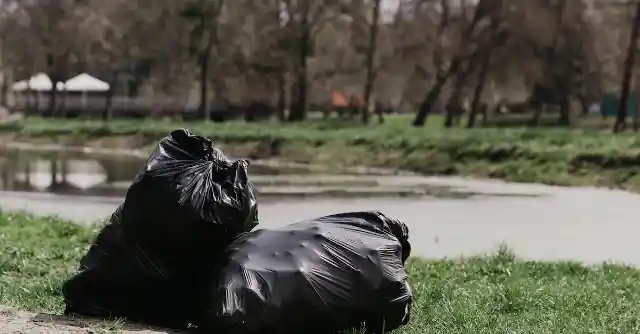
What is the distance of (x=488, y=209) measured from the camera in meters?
16.6

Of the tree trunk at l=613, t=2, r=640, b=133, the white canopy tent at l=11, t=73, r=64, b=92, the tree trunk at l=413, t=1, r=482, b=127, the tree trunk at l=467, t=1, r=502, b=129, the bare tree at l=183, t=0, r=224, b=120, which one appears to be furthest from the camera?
the white canopy tent at l=11, t=73, r=64, b=92

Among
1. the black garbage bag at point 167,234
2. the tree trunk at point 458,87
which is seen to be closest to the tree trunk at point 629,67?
the tree trunk at point 458,87

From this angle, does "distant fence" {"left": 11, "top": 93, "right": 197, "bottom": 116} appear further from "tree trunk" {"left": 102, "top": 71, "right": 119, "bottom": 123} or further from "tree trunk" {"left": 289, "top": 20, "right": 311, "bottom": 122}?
"tree trunk" {"left": 289, "top": 20, "right": 311, "bottom": 122}

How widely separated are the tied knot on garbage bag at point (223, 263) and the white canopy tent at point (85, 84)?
52.9m

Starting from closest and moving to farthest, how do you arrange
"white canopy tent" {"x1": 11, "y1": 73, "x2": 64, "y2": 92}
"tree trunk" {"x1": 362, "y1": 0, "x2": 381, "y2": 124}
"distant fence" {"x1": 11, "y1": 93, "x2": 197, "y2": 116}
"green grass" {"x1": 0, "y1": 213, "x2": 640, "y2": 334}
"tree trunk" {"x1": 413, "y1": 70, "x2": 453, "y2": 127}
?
"green grass" {"x1": 0, "y1": 213, "x2": 640, "y2": 334} → "tree trunk" {"x1": 413, "y1": 70, "x2": 453, "y2": 127} → "tree trunk" {"x1": 362, "y1": 0, "x2": 381, "y2": 124} → "distant fence" {"x1": 11, "y1": 93, "x2": 197, "y2": 116} → "white canopy tent" {"x1": 11, "y1": 73, "x2": 64, "y2": 92}

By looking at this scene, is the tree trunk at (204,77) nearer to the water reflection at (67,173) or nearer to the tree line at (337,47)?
the tree line at (337,47)

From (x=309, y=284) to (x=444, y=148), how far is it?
22.9 m

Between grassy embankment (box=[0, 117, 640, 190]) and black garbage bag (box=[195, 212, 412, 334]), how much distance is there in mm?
16497

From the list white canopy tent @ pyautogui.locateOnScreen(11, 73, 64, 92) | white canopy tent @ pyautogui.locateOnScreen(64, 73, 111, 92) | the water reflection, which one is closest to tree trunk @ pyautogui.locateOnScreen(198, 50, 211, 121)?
white canopy tent @ pyautogui.locateOnScreen(64, 73, 111, 92)

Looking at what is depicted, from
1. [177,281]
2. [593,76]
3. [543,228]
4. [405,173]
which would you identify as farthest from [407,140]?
[177,281]

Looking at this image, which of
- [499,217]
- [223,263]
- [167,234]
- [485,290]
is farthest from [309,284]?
[499,217]

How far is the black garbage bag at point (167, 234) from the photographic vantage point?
5.62 meters

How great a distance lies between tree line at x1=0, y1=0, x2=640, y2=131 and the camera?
43.2m

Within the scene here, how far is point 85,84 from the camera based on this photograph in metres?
58.4
